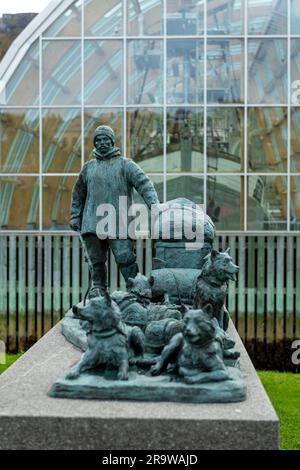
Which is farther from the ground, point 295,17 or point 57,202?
point 295,17

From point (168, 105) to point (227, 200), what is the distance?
191cm

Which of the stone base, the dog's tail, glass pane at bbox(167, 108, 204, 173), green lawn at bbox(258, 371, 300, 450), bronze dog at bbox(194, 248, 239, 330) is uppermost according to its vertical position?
glass pane at bbox(167, 108, 204, 173)

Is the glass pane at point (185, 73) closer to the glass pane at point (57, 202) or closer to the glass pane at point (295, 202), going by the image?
the glass pane at point (295, 202)

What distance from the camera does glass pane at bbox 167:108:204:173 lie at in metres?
11.5

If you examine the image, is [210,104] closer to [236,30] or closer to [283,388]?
[236,30]

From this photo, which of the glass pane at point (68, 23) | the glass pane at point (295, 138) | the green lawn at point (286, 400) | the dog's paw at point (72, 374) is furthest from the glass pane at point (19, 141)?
the dog's paw at point (72, 374)

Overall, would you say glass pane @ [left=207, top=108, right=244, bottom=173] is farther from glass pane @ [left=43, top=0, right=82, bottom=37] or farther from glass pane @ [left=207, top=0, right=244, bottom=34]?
glass pane @ [left=43, top=0, right=82, bottom=37]

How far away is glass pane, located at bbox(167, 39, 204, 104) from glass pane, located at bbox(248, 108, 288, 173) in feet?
3.34

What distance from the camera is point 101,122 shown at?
1162cm

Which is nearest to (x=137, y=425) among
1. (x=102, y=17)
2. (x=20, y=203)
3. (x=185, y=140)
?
(x=185, y=140)

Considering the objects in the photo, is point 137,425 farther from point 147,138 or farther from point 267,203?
point 147,138

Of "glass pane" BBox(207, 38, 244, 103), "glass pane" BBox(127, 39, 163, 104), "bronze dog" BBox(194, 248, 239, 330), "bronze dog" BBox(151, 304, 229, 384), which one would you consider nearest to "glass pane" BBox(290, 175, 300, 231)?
"glass pane" BBox(207, 38, 244, 103)

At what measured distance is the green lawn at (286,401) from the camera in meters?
6.99

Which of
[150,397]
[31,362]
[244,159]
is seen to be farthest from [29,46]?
[150,397]
